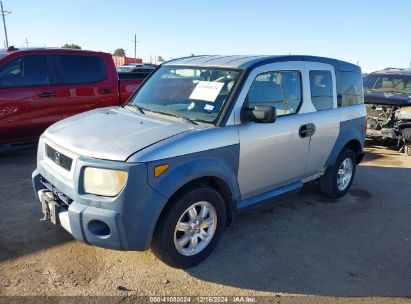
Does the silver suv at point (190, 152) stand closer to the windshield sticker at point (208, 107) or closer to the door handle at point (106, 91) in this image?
the windshield sticker at point (208, 107)

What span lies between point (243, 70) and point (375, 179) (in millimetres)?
3992

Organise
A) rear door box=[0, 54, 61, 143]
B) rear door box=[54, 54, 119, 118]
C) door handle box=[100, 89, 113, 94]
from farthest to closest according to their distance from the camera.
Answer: door handle box=[100, 89, 113, 94], rear door box=[54, 54, 119, 118], rear door box=[0, 54, 61, 143]

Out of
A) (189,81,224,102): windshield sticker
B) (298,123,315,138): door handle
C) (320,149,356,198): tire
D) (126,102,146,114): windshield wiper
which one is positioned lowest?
(320,149,356,198): tire

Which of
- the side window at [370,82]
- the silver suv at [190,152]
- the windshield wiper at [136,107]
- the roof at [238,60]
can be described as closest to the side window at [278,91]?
the silver suv at [190,152]

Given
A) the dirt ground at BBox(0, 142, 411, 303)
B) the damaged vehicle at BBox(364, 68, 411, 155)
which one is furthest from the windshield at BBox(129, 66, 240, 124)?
the damaged vehicle at BBox(364, 68, 411, 155)

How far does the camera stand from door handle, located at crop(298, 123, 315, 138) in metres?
4.32

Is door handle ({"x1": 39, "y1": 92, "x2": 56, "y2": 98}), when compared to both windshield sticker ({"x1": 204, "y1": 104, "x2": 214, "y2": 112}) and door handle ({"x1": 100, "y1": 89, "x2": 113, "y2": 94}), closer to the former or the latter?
door handle ({"x1": 100, "y1": 89, "x2": 113, "y2": 94})

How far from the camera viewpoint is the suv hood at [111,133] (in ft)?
9.98

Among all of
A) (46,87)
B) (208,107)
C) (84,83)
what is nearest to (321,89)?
(208,107)

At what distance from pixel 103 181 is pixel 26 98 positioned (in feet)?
13.4

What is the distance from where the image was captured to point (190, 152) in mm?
3232

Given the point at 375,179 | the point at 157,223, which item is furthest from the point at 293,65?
the point at 375,179

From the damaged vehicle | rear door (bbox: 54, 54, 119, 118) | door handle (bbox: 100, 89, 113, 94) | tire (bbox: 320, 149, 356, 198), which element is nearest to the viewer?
tire (bbox: 320, 149, 356, 198)

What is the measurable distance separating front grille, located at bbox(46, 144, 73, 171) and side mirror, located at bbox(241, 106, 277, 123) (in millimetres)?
1596
